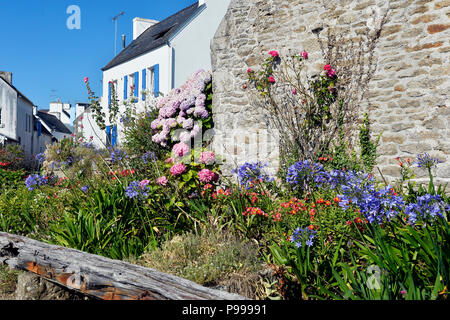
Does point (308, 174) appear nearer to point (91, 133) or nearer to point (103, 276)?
point (103, 276)

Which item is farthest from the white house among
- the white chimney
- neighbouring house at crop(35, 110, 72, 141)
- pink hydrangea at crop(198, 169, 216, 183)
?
neighbouring house at crop(35, 110, 72, 141)

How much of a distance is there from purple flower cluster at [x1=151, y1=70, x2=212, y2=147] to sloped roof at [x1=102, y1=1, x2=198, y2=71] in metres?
7.61

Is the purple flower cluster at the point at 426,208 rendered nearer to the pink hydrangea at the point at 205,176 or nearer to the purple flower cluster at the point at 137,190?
the purple flower cluster at the point at 137,190

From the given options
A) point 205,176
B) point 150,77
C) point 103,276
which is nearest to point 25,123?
point 150,77

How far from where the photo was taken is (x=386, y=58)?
5.57 m

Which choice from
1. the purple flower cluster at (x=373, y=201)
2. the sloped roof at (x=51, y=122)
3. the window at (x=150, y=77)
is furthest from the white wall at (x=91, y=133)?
the sloped roof at (x=51, y=122)

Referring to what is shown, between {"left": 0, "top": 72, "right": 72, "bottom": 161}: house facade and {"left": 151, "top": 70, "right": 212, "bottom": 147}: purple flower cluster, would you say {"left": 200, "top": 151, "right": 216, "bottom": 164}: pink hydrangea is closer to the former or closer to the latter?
{"left": 151, "top": 70, "right": 212, "bottom": 147}: purple flower cluster

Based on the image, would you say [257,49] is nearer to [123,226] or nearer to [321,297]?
[123,226]

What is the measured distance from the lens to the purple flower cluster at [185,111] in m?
7.49

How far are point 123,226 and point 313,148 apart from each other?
3.39 meters

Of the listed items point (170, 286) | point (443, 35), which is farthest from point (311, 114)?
point (170, 286)

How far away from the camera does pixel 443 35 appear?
5125 mm

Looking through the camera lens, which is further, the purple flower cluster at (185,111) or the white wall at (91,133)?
the white wall at (91,133)

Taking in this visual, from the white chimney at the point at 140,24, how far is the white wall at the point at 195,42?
6149 mm
